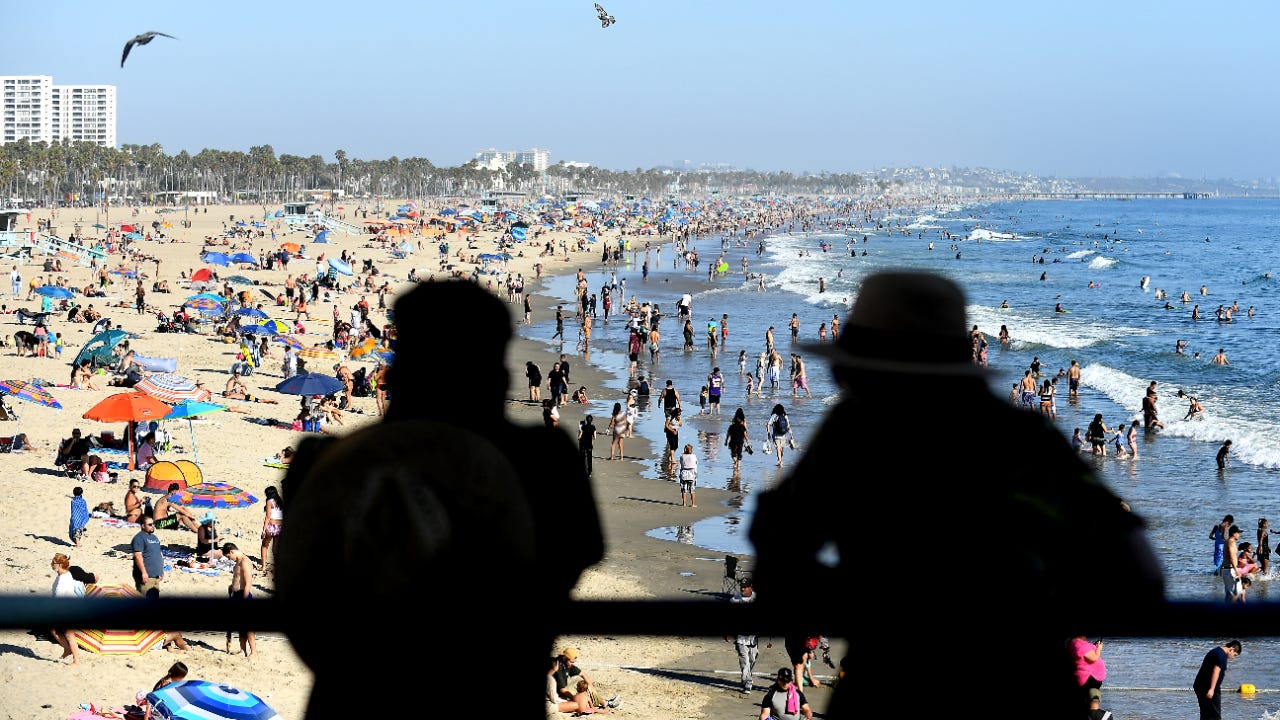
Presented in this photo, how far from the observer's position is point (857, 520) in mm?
1312

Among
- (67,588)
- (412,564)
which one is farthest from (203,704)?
(412,564)

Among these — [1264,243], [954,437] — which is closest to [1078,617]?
[954,437]

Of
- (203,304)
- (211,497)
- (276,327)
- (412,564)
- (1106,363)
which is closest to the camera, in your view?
(412,564)

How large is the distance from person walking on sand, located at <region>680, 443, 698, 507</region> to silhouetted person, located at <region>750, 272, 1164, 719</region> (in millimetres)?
16262

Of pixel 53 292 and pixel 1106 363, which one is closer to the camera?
pixel 53 292

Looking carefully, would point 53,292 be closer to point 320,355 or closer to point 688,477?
point 320,355

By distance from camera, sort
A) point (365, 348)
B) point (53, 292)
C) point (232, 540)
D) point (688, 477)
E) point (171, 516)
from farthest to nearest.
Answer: point (53, 292), point (365, 348), point (688, 477), point (232, 540), point (171, 516)

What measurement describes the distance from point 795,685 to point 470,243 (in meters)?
67.3

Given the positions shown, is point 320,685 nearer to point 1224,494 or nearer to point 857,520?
point 857,520

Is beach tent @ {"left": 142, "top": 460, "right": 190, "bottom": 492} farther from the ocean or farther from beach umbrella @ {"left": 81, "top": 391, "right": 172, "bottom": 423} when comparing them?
the ocean

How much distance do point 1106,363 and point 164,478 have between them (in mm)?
29302

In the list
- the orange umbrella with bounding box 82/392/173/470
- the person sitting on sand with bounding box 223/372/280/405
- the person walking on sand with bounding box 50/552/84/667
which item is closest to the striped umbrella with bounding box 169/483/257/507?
the orange umbrella with bounding box 82/392/173/470

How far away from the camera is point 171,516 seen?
13656 millimetres

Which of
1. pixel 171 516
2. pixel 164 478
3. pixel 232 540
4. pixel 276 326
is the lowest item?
pixel 232 540
